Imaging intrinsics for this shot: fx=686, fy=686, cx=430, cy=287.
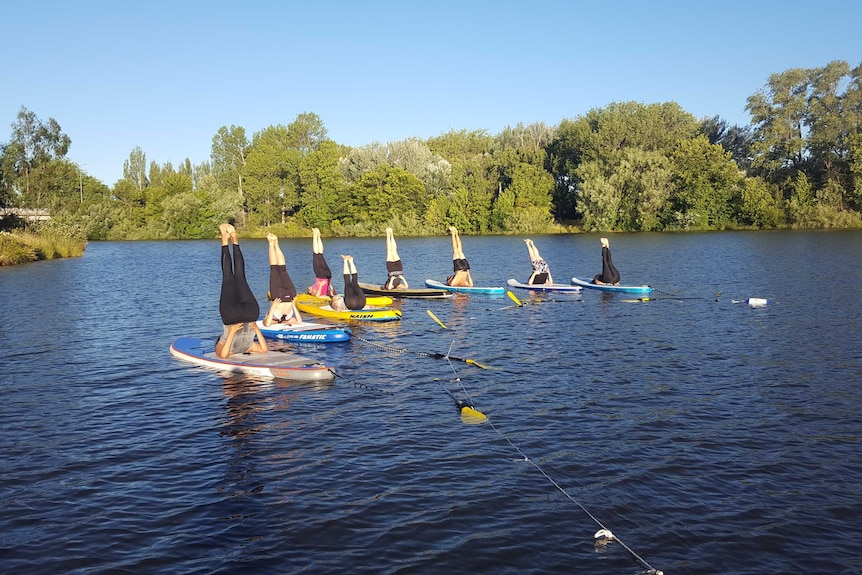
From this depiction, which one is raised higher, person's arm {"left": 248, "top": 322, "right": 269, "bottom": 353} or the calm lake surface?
person's arm {"left": 248, "top": 322, "right": 269, "bottom": 353}

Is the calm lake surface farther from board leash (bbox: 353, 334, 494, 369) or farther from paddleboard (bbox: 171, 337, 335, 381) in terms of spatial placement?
paddleboard (bbox: 171, 337, 335, 381)

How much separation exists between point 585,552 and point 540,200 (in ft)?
318

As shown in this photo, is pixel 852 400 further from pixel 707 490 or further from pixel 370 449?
pixel 370 449

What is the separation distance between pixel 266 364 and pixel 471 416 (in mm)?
5407

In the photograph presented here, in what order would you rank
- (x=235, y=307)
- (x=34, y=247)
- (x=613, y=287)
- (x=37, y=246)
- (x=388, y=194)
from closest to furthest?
1. (x=235, y=307)
2. (x=613, y=287)
3. (x=34, y=247)
4. (x=37, y=246)
5. (x=388, y=194)

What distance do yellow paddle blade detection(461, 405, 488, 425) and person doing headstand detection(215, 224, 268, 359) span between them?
19.1ft

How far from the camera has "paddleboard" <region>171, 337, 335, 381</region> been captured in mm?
15203

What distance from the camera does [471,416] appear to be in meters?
12.6

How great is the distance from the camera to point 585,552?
775 centimetres

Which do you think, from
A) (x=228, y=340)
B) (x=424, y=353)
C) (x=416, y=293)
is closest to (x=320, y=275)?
(x=416, y=293)

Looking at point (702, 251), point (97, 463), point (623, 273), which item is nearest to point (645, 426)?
point (97, 463)

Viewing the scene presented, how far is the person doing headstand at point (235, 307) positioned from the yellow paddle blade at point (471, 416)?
5.82 meters

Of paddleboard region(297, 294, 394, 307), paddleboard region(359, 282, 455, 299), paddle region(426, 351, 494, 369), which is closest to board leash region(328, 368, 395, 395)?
paddle region(426, 351, 494, 369)

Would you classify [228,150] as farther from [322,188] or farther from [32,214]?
[32,214]
